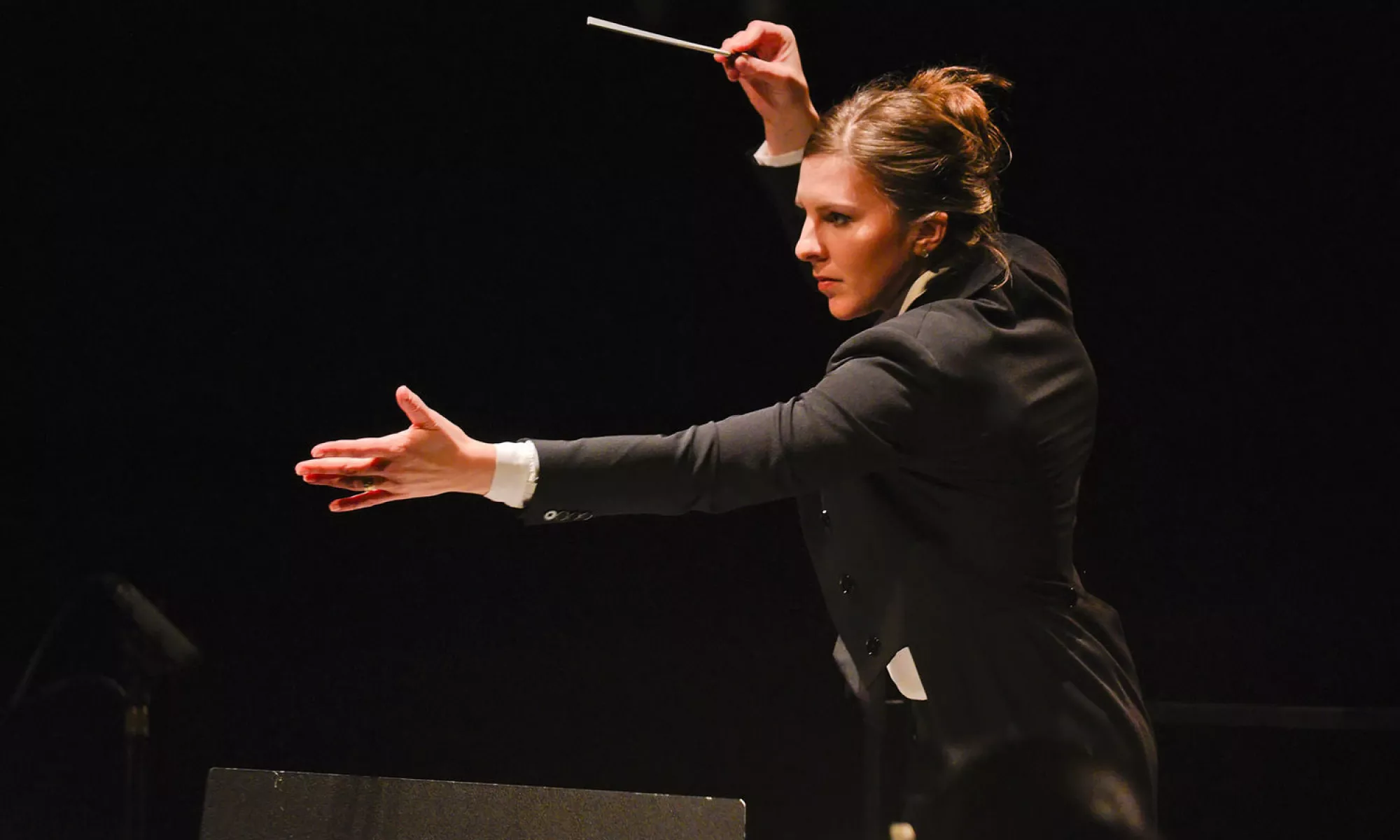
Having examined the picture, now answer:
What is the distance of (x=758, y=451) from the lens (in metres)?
0.99

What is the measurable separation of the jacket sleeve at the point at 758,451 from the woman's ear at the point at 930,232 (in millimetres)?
192

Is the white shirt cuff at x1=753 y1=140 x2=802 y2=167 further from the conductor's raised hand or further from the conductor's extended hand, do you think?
the conductor's raised hand

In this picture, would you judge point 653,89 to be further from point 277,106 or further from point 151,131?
point 151,131

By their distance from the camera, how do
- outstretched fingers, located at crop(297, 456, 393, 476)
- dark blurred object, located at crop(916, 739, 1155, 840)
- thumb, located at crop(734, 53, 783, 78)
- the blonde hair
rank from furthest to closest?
1. thumb, located at crop(734, 53, 783, 78)
2. the blonde hair
3. dark blurred object, located at crop(916, 739, 1155, 840)
4. outstretched fingers, located at crop(297, 456, 393, 476)

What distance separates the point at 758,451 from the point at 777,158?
0.56 meters

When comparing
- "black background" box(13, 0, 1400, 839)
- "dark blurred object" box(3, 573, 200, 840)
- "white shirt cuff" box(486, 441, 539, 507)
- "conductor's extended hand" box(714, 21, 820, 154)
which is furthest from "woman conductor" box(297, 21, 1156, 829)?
"dark blurred object" box(3, 573, 200, 840)

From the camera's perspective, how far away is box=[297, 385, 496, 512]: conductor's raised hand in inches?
35.6

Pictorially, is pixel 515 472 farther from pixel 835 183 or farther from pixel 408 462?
pixel 835 183

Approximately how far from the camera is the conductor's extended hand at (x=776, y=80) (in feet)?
4.46

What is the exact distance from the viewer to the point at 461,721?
196 cm

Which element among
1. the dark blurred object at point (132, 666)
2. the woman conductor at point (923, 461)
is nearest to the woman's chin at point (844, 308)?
the woman conductor at point (923, 461)

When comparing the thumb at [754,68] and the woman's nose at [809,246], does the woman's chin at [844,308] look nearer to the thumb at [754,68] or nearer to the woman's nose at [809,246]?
the woman's nose at [809,246]

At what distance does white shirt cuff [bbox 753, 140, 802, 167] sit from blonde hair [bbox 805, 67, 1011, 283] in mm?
185

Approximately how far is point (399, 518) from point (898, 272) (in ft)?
3.54
